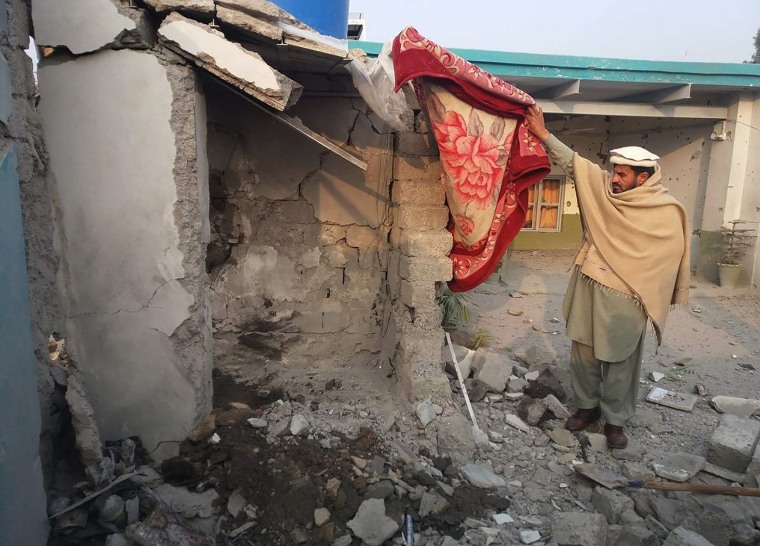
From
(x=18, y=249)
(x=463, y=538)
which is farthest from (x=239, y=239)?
(x=463, y=538)

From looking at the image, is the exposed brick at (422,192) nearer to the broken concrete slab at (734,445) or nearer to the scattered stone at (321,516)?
the scattered stone at (321,516)

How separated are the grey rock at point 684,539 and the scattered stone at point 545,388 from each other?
5.35 ft

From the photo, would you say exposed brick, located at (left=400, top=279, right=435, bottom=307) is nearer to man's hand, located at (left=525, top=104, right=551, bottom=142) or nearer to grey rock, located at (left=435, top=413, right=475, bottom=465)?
grey rock, located at (left=435, top=413, right=475, bottom=465)

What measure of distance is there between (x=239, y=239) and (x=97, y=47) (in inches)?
62.9

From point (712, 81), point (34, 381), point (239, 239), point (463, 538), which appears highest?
point (712, 81)

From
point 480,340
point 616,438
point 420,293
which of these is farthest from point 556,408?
point 480,340

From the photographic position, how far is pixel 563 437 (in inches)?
135

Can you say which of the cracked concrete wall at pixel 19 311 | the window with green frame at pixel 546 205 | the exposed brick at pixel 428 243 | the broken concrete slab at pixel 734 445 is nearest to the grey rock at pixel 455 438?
the exposed brick at pixel 428 243

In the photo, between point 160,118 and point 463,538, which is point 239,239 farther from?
point 463,538

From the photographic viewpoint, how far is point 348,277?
156 inches

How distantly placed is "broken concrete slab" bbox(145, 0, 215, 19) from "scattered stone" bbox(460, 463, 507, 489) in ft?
8.96

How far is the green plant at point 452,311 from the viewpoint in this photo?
5.66m

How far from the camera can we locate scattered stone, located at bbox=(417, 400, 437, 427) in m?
3.23

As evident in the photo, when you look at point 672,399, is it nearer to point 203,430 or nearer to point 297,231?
point 297,231
